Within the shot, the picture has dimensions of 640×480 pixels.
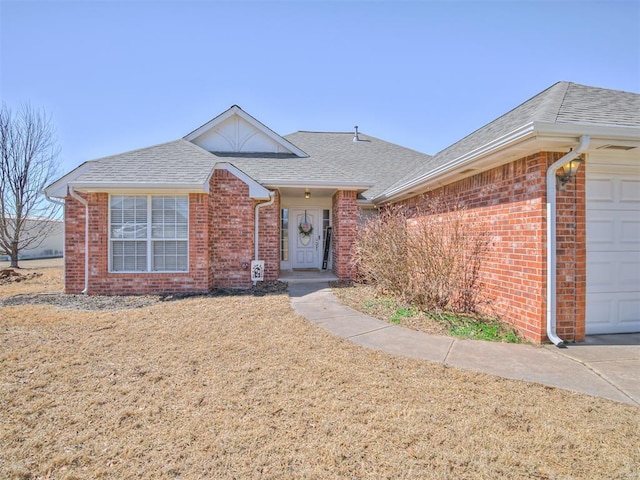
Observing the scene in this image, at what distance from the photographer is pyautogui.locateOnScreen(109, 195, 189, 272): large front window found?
28.1ft

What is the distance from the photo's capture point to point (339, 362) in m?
4.08

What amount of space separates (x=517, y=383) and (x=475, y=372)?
16.7 inches

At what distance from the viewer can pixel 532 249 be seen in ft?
15.8

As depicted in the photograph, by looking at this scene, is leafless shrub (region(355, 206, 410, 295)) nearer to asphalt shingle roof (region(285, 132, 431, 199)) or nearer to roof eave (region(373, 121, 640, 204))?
roof eave (region(373, 121, 640, 204))

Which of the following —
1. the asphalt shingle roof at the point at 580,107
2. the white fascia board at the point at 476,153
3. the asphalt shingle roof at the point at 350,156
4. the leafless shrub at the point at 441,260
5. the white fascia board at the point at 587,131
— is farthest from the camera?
the leafless shrub at the point at 441,260

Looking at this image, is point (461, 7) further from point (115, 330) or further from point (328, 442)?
point (115, 330)

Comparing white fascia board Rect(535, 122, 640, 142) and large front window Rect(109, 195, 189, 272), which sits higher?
white fascia board Rect(535, 122, 640, 142)

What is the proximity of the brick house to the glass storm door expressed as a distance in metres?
0.05

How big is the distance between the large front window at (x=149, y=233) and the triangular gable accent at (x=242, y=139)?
13.4 ft

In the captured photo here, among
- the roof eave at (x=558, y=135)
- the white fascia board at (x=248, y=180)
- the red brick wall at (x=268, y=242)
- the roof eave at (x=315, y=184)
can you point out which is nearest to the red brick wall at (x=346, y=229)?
the roof eave at (x=315, y=184)

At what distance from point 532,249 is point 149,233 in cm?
854

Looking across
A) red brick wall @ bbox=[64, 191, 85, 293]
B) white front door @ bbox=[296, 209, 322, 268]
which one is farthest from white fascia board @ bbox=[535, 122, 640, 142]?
red brick wall @ bbox=[64, 191, 85, 293]

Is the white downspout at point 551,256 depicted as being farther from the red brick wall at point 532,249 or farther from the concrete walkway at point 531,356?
the concrete walkway at point 531,356

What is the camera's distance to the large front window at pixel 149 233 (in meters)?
8.58
